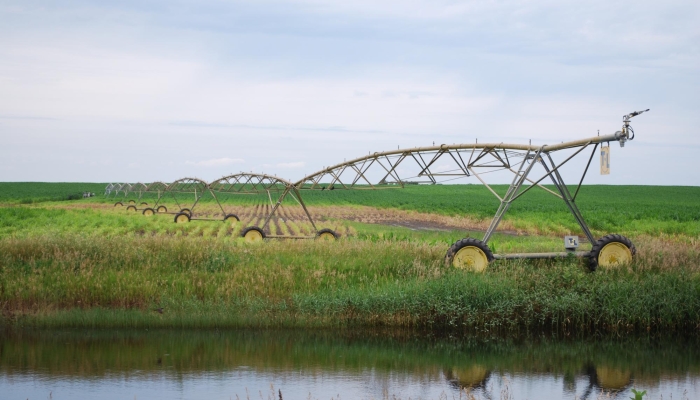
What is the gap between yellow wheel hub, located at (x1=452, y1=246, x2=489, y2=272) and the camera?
1602cm

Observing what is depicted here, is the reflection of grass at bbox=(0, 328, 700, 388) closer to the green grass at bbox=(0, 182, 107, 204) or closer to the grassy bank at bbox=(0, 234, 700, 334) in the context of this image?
the grassy bank at bbox=(0, 234, 700, 334)

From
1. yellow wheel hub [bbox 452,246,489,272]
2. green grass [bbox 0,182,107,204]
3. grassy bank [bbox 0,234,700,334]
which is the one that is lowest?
grassy bank [bbox 0,234,700,334]

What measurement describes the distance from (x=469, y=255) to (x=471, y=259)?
111 mm

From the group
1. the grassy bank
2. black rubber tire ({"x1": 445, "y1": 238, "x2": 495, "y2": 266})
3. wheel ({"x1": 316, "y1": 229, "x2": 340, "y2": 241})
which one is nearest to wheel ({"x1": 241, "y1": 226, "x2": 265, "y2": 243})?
wheel ({"x1": 316, "y1": 229, "x2": 340, "y2": 241})

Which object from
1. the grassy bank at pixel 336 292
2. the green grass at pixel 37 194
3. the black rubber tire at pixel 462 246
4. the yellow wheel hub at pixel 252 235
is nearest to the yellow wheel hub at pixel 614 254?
the grassy bank at pixel 336 292

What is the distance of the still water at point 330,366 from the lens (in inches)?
388

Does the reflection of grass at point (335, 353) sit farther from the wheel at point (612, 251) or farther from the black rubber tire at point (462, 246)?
the wheel at point (612, 251)

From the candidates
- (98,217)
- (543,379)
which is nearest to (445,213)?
(98,217)

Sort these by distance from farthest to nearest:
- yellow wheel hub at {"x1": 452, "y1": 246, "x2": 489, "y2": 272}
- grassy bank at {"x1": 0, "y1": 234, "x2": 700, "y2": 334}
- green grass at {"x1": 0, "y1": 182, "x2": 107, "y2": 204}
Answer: green grass at {"x1": 0, "y1": 182, "x2": 107, "y2": 204} < yellow wheel hub at {"x1": 452, "y1": 246, "x2": 489, "y2": 272} < grassy bank at {"x1": 0, "y1": 234, "x2": 700, "y2": 334}

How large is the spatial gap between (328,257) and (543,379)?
784 cm

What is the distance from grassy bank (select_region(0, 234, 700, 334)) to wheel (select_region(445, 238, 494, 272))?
35cm

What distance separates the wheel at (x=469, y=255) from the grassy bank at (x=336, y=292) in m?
0.35

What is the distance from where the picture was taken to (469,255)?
16156 mm

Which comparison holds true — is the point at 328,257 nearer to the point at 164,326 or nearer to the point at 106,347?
the point at 164,326
